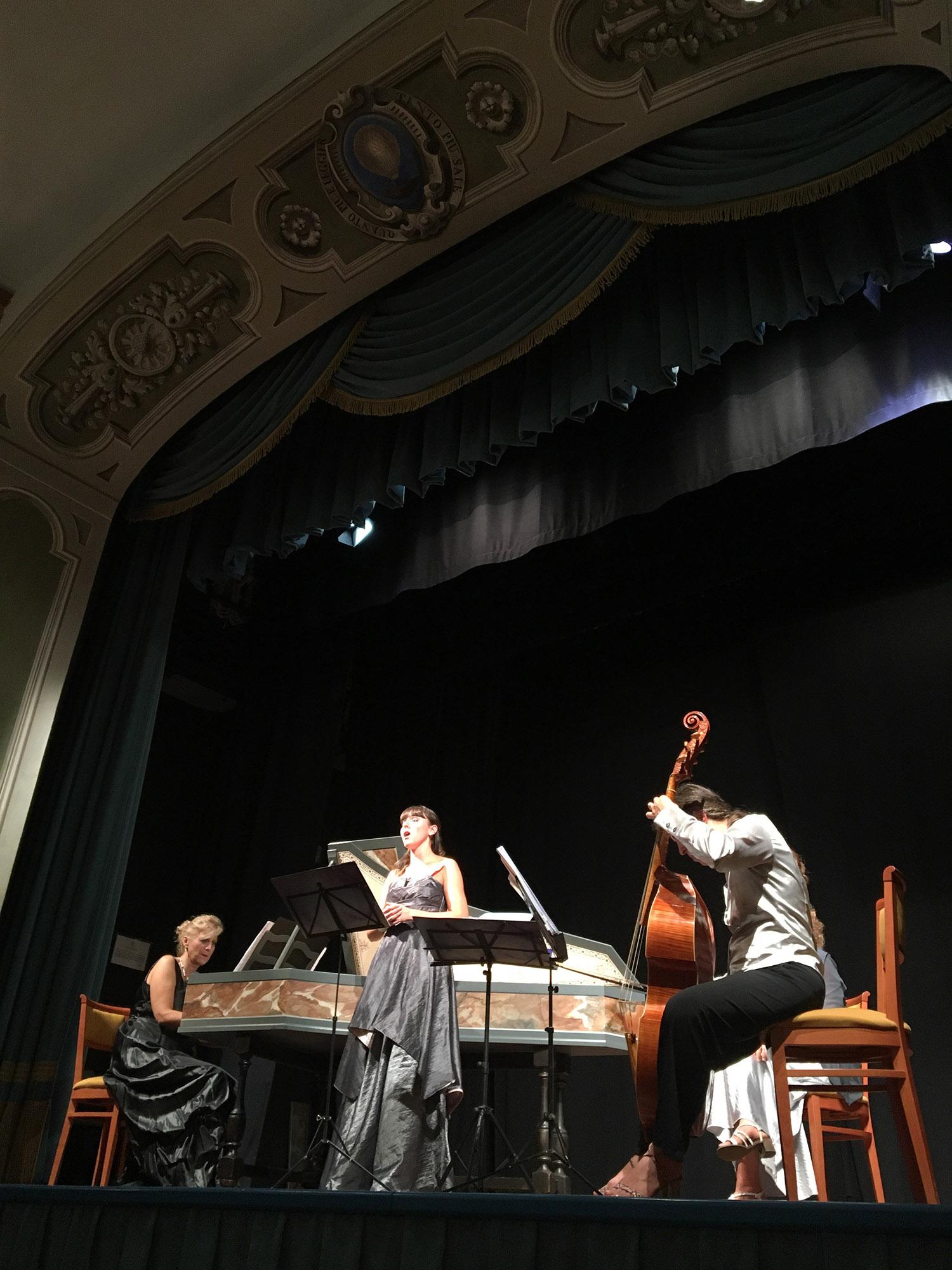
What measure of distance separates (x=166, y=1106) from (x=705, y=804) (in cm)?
246

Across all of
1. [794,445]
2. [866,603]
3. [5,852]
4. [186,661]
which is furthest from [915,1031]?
[186,661]

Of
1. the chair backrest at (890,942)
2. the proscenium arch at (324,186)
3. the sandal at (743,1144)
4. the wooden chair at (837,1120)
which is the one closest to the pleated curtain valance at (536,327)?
the proscenium arch at (324,186)

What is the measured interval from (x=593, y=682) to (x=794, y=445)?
2747 millimetres

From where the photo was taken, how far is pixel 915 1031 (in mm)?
4730

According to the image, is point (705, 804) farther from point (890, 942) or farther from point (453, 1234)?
point (453, 1234)

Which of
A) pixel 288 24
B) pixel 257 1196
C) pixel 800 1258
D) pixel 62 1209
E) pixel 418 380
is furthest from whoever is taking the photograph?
pixel 418 380

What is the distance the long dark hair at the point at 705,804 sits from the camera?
3.23 m

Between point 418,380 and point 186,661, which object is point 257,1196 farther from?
point 186,661

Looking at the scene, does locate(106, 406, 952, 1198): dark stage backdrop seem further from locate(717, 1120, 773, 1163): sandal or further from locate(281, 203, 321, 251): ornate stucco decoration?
locate(281, 203, 321, 251): ornate stucco decoration

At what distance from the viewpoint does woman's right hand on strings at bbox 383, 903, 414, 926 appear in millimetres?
3737

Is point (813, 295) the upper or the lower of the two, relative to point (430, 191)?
lower

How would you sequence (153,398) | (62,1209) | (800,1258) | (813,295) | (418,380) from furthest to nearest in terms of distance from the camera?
(153,398) < (418,380) < (813,295) < (62,1209) < (800,1258)

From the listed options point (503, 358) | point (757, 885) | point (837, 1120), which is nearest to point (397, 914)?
point (757, 885)

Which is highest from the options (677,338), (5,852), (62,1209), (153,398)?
(153,398)
